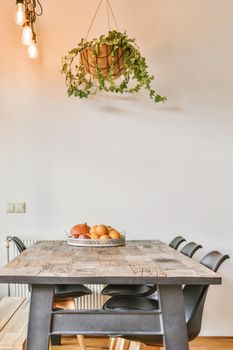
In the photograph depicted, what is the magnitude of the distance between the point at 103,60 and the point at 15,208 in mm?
1456

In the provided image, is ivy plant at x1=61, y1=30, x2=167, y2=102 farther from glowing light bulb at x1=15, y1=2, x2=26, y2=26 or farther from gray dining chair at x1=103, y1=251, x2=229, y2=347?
gray dining chair at x1=103, y1=251, x2=229, y2=347

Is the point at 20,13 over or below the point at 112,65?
over

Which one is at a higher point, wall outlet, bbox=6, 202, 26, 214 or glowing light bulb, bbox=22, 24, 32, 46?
glowing light bulb, bbox=22, 24, 32, 46

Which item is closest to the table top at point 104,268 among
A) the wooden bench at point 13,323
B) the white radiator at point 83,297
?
the wooden bench at point 13,323

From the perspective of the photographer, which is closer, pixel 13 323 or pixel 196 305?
pixel 196 305

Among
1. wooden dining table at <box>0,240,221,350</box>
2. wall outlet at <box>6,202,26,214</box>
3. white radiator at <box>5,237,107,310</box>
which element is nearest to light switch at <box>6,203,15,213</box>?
wall outlet at <box>6,202,26,214</box>

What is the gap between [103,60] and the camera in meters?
2.71

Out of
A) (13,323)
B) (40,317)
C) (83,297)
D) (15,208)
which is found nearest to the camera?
(40,317)

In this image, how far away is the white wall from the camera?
333 cm

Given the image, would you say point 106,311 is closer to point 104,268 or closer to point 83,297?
point 104,268

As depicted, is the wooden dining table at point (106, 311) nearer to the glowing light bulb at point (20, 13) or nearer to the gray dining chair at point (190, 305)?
the gray dining chair at point (190, 305)

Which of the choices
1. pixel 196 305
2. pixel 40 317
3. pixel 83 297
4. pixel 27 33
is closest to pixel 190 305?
pixel 196 305

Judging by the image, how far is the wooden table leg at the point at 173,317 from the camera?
5.31 feet

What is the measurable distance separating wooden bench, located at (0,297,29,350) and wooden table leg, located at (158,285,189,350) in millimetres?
822
